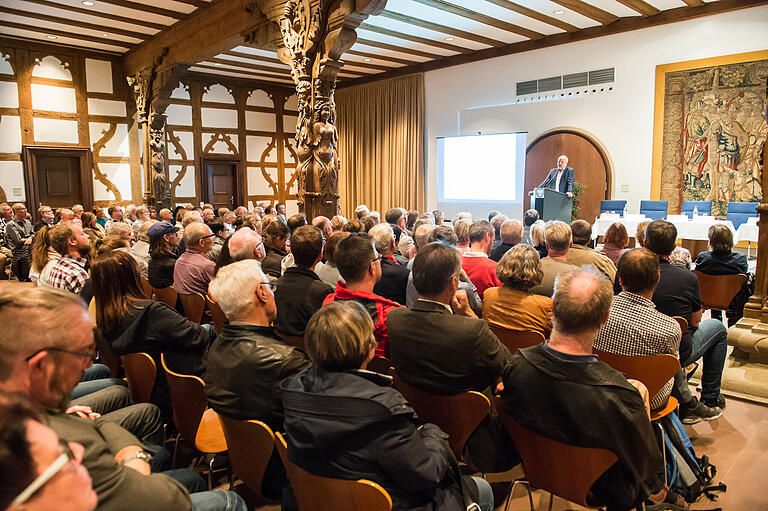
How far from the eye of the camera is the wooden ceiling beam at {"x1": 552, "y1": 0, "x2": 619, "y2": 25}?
7.79 m

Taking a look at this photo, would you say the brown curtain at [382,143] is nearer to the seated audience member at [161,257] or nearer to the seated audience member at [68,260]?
the seated audience member at [161,257]

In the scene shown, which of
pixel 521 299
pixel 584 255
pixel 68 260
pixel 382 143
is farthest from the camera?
pixel 382 143

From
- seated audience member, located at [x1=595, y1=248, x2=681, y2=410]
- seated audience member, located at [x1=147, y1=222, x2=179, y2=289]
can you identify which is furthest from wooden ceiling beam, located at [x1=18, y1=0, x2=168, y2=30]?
seated audience member, located at [x1=595, y1=248, x2=681, y2=410]

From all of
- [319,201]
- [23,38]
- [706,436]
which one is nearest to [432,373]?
[706,436]

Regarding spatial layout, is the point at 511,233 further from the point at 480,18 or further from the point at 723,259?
the point at 480,18

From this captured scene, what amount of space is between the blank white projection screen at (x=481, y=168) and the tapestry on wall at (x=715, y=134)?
9.28 ft

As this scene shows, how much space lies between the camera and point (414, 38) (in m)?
9.69

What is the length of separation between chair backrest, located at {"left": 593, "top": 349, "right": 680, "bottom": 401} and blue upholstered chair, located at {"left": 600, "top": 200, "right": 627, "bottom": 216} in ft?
24.6

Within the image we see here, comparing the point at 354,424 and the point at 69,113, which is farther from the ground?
the point at 69,113

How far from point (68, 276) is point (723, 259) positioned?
5.01 metres

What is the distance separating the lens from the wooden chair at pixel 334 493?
1324mm

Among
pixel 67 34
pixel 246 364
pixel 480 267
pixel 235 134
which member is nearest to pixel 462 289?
pixel 480 267

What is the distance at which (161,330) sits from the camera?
7.75 ft

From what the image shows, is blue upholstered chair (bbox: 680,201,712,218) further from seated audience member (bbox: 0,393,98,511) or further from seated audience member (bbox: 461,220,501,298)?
seated audience member (bbox: 0,393,98,511)
